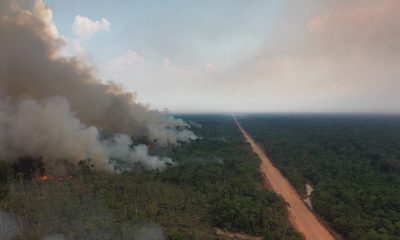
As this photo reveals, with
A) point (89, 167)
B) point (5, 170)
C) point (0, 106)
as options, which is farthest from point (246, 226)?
point (0, 106)

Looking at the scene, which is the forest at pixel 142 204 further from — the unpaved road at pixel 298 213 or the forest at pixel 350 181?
the forest at pixel 350 181

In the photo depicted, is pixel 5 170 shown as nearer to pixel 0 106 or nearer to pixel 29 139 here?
pixel 29 139

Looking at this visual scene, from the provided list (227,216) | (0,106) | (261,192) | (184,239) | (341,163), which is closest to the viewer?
(184,239)

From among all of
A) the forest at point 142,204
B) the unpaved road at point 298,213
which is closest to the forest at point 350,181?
the unpaved road at point 298,213

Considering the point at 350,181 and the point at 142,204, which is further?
the point at 350,181

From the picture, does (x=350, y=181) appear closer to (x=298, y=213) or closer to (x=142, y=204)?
(x=298, y=213)

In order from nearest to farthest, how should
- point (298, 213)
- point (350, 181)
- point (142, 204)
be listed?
point (142, 204) < point (298, 213) < point (350, 181)

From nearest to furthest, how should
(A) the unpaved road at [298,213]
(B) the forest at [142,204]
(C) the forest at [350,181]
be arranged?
(B) the forest at [142,204] < (C) the forest at [350,181] < (A) the unpaved road at [298,213]

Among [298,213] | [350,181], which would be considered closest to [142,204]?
[298,213]
